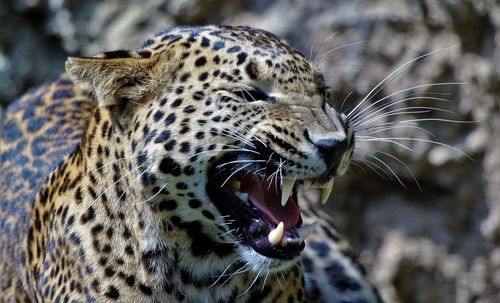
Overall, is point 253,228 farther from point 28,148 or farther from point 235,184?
point 28,148

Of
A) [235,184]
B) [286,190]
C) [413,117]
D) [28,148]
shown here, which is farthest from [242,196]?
[413,117]

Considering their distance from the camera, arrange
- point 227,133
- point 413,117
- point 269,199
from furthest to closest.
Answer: point 413,117
point 269,199
point 227,133

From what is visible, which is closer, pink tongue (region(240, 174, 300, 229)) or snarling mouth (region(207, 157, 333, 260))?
snarling mouth (region(207, 157, 333, 260))

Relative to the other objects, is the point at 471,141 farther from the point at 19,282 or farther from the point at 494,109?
the point at 19,282

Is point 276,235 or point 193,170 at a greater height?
point 193,170

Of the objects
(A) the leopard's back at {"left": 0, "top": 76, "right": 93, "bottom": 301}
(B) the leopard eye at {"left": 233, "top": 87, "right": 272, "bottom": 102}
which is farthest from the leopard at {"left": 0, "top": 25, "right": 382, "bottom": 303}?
(A) the leopard's back at {"left": 0, "top": 76, "right": 93, "bottom": 301}

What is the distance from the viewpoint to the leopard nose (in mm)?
4117

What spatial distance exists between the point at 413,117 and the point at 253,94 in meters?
3.98

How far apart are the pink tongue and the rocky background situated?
3.01 metres

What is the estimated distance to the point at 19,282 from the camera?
5559mm

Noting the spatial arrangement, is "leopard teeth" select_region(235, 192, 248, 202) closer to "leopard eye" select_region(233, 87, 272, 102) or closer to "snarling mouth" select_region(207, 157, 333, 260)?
"snarling mouth" select_region(207, 157, 333, 260)

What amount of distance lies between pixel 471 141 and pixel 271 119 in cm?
407

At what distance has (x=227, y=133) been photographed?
425 cm

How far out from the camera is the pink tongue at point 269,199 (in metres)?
4.46
